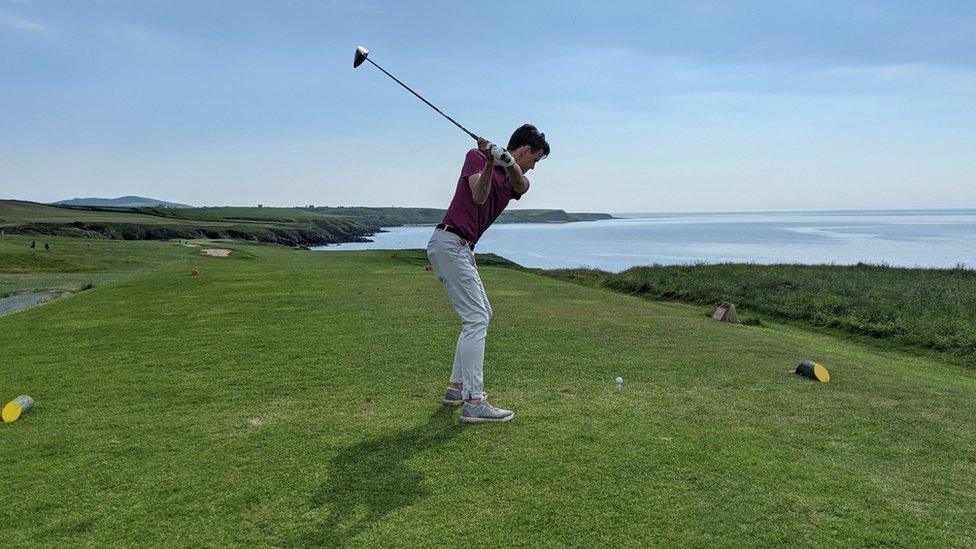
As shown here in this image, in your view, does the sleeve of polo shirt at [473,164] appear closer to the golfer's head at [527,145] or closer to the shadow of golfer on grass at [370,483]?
the golfer's head at [527,145]

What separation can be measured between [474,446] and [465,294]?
1.44 m

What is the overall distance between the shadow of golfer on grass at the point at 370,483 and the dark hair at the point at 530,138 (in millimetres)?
2633

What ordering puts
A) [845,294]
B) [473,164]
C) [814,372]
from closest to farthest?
[473,164], [814,372], [845,294]

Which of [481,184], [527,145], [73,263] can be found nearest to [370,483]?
[481,184]

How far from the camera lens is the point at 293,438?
5.05m

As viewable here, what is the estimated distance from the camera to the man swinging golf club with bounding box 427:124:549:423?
5.41m

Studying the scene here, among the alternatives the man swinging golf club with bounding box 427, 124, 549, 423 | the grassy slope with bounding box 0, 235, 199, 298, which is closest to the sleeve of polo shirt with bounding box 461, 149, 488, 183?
the man swinging golf club with bounding box 427, 124, 549, 423

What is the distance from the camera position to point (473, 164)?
5355mm

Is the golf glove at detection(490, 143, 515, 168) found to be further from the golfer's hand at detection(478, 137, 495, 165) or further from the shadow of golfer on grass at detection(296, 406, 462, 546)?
the shadow of golfer on grass at detection(296, 406, 462, 546)

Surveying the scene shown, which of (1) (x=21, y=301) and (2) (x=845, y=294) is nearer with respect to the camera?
(1) (x=21, y=301)

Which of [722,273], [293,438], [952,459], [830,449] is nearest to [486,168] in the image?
[293,438]

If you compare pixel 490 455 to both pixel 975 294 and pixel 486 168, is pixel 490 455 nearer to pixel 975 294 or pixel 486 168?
pixel 486 168

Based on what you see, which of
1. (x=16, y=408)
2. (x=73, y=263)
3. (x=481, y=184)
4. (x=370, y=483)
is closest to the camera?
(x=370, y=483)

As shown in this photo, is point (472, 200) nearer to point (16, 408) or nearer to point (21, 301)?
point (16, 408)
